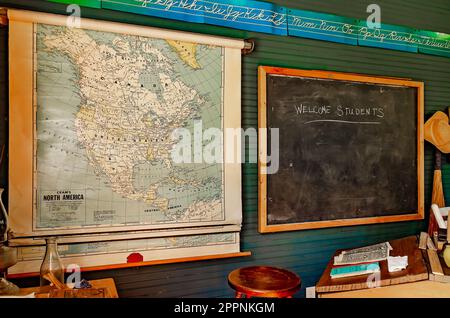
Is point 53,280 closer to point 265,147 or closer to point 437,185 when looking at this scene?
point 265,147

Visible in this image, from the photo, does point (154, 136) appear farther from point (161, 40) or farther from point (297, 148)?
point (297, 148)

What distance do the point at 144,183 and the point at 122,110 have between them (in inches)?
20.5

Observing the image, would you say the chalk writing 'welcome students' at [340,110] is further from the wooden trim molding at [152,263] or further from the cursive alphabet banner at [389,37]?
the wooden trim molding at [152,263]

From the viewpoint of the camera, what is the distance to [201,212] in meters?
2.77

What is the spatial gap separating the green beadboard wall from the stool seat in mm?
550

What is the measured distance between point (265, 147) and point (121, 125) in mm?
1133

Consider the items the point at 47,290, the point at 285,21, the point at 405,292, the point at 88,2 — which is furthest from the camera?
the point at 285,21

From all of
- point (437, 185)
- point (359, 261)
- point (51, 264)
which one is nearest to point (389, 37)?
point (437, 185)

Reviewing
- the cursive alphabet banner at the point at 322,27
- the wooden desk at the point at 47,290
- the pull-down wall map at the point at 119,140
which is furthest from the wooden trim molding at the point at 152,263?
the cursive alphabet banner at the point at 322,27

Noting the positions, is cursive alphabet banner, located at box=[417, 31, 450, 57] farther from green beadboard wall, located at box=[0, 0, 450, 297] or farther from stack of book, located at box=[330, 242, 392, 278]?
stack of book, located at box=[330, 242, 392, 278]

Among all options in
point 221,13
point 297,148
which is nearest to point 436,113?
point 297,148

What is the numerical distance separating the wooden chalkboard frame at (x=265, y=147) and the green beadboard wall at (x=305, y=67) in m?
0.06

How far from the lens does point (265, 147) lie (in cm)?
301

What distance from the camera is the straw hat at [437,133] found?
3.74 m
